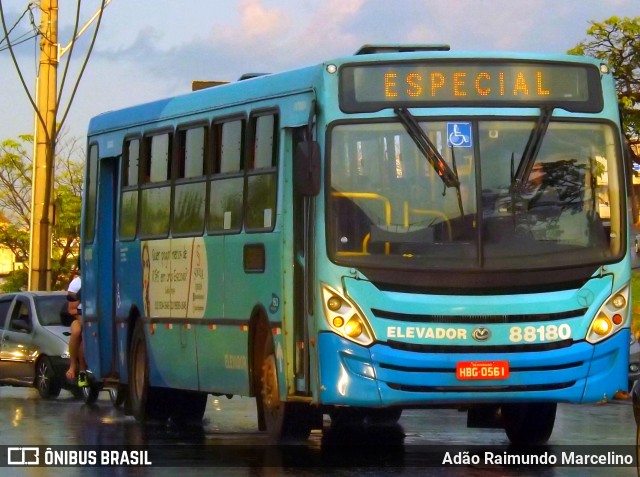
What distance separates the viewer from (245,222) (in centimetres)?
1363

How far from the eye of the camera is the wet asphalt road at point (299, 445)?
1130 centimetres

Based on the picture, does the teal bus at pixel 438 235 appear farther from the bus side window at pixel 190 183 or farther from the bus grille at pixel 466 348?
the bus side window at pixel 190 183

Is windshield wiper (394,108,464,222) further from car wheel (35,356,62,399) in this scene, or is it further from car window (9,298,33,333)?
car window (9,298,33,333)

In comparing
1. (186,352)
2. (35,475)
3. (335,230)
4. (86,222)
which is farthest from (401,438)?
(86,222)

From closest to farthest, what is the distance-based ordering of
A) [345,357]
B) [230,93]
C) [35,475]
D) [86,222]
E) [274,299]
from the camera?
[35,475] < [345,357] < [274,299] < [230,93] < [86,222]

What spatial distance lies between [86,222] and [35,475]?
7847 millimetres

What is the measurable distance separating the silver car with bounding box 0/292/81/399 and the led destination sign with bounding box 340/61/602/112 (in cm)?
1052

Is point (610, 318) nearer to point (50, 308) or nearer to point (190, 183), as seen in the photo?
point (190, 183)

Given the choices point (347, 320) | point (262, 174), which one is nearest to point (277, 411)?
point (347, 320)

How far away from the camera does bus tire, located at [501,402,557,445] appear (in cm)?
1352

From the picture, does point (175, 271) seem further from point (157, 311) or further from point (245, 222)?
point (245, 222)

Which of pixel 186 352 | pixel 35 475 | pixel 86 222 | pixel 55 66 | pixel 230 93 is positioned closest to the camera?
pixel 35 475

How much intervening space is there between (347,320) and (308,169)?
43.3 inches

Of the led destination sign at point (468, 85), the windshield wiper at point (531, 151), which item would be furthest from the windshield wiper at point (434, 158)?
the windshield wiper at point (531, 151)
